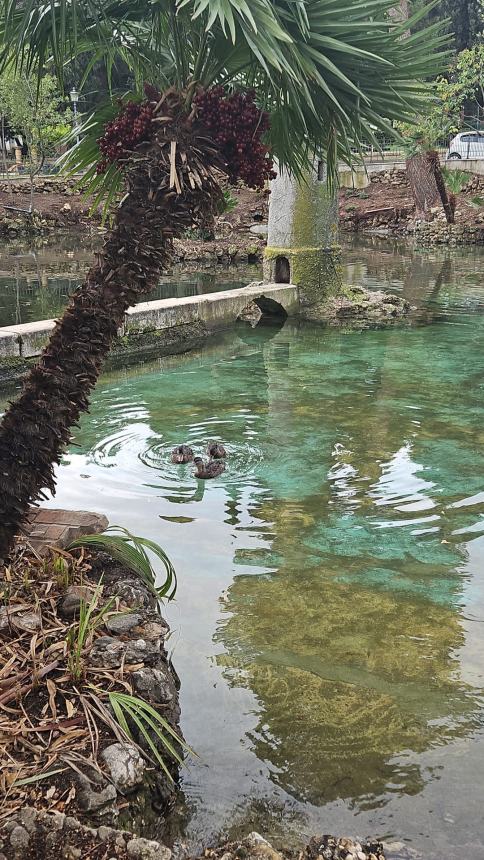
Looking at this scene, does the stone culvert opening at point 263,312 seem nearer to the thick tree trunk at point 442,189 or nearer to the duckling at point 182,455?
the duckling at point 182,455

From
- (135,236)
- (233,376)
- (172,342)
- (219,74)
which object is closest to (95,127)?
(219,74)

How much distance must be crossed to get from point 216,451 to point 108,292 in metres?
3.91

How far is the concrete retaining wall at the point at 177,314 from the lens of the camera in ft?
34.0

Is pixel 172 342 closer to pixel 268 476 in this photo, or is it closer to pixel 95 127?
pixel 268 476

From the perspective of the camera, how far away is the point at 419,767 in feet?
12.5

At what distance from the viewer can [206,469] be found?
7.26 meters

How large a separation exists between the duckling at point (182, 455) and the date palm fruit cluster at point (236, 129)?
391 centimetres

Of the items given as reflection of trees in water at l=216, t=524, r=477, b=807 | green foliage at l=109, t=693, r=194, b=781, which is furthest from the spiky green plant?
reflection of trees in water at l=216, t=524, r=477, b=807

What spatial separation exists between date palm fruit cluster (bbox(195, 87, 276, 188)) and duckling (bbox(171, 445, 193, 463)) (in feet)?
12.8

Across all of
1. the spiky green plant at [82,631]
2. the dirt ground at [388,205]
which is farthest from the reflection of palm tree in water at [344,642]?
the dirt ground at [388,205]

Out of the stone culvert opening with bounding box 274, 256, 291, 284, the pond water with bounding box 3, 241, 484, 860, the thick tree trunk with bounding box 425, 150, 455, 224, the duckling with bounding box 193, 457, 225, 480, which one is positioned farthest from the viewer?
the thick tree trunk with bounding box 425, 150, 455, 224

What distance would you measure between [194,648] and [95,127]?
2.77 m

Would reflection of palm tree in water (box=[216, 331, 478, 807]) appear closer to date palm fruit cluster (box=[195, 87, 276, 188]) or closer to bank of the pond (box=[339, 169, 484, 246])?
date palm fruit cluster (box=[195, 87, 276, 188])

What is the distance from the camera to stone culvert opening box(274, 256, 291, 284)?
15.2 meters
